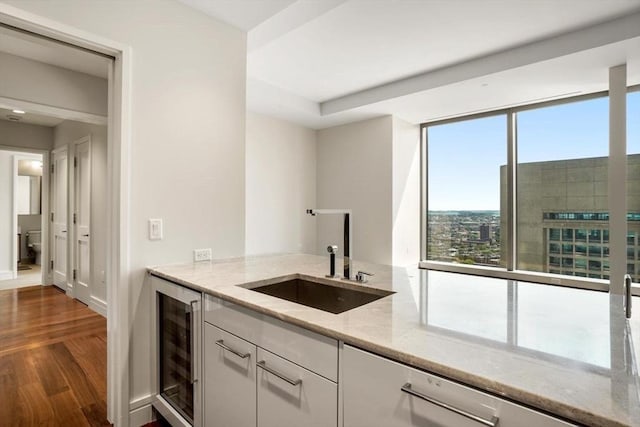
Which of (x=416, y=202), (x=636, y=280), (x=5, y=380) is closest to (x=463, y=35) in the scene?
(x=416, y=202)

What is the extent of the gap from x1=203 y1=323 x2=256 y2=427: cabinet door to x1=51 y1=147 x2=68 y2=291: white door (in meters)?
4.52

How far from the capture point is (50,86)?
3176 millimetres

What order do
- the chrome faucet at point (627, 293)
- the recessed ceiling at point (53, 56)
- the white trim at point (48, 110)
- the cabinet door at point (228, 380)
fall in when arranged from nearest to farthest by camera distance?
1. the chrome faucet at point (627, 293)
2. the cabinet door at point (228, 380)
3. the recessed ceiling at point (53, 56)
4. the white trim at point (48, 110)

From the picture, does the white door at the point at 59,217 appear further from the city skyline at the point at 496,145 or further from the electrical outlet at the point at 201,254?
the city skyline at the point at 496,145

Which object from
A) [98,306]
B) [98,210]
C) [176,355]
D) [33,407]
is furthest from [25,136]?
[176,355]

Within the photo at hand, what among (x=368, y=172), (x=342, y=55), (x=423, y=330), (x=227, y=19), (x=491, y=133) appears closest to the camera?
(x=423, y=330)

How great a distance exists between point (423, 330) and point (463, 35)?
280 centimetres

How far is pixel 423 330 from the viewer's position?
97 cm

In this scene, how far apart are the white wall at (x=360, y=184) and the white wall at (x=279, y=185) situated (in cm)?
19

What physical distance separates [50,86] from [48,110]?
236 mm

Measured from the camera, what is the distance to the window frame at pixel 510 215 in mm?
3770

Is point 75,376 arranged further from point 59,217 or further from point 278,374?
point 59,217

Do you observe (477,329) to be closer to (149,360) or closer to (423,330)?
(423,330)

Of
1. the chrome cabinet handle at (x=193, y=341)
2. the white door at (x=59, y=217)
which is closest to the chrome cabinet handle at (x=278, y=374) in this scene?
the chrome cabinet handle at (x=193, y=341)
